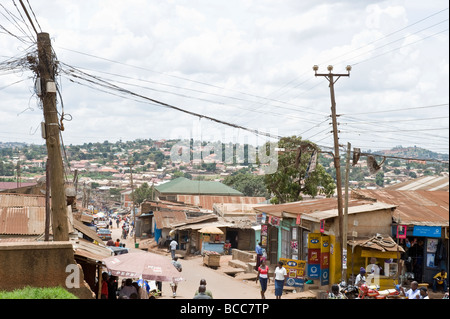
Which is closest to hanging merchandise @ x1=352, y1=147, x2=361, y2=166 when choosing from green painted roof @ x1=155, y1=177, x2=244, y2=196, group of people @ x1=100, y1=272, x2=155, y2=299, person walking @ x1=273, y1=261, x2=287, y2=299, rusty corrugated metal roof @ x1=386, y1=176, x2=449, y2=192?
person walking @ x1=273, y1=261, x2=287, y2=299

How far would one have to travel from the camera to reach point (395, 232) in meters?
20.7

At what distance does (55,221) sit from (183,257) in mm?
24207

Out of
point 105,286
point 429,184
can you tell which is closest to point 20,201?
point 105,286

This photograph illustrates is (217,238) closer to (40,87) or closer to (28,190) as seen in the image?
(28,190)

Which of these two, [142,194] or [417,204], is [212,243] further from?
[142,194]

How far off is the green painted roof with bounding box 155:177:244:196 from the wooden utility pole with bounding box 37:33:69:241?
5729cm

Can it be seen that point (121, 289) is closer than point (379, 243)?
Yes

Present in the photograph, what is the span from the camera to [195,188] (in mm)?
73188

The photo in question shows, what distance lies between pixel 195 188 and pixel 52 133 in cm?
5996

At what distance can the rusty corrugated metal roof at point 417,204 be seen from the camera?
68.7ft

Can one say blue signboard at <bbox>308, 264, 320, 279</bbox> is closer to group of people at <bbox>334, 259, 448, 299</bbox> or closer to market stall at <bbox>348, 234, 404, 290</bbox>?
market stall at <bbox>348, 234, 404, 290</bbox>

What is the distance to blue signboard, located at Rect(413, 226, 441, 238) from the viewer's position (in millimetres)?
20500

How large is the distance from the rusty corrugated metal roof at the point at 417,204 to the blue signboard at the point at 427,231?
0.17 metres
